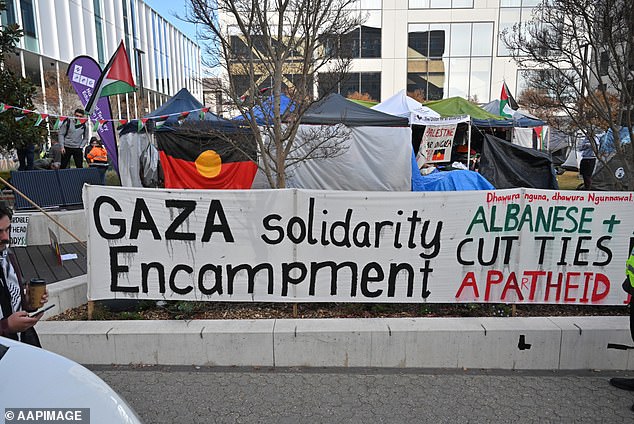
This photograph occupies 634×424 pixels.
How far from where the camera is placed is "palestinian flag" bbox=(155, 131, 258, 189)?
390 inches

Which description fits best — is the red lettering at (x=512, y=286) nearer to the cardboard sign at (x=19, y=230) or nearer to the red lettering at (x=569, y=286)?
the red lettering at (x=569, y=286)

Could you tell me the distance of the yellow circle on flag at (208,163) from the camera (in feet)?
32.6

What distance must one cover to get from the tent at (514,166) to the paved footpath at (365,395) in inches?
294

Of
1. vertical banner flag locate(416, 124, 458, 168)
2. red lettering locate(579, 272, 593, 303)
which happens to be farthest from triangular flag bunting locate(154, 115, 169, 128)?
red lettering locate(579, 272, 593, 303)

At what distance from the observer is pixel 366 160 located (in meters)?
10.7

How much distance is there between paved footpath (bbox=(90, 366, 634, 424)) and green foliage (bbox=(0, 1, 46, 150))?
5.52 metres

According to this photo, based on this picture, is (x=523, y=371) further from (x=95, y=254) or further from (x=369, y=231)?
(x=95, y=254)

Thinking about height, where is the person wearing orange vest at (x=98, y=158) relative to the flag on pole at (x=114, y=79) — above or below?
below

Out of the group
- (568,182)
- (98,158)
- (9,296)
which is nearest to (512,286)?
(9,296)

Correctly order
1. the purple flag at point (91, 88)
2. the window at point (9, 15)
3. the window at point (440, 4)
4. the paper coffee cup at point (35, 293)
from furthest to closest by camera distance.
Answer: the window at point (440, 4) < the window at point (9, 15) < the purple flag at point (91, 88) < the paper coffee cup at point (35, 293)

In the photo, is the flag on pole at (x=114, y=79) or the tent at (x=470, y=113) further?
the tent at (x=470, y=113)

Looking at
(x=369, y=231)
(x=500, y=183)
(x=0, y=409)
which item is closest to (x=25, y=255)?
(x=369, y=231)

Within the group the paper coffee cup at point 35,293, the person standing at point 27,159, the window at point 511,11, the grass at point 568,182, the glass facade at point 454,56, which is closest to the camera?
the paper coffee cup at point 35,293

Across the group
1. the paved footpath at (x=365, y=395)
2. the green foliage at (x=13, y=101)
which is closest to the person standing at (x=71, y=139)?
the green foliage at (x=13, y=101)
